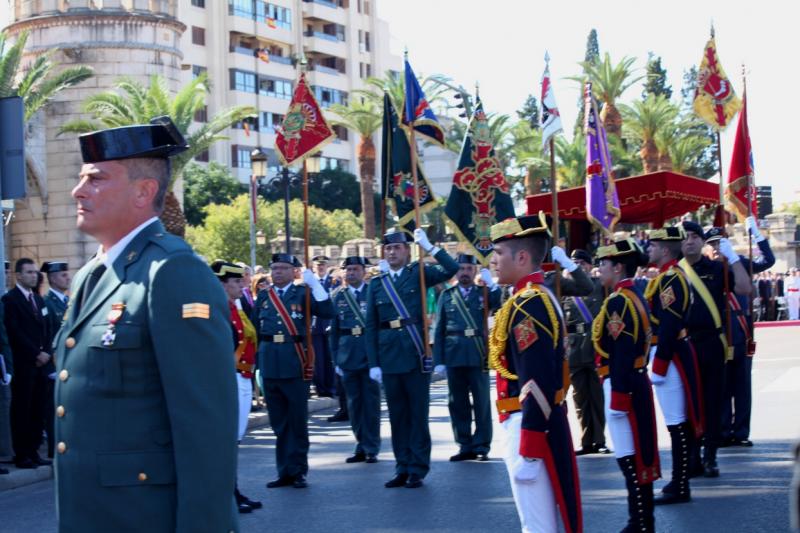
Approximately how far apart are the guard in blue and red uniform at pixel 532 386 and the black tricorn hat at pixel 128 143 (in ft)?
8.69

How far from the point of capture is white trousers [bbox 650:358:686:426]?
29.8ft

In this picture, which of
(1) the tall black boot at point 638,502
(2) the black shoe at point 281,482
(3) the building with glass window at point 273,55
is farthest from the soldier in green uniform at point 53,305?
(3) the building with glass window at point 273,55

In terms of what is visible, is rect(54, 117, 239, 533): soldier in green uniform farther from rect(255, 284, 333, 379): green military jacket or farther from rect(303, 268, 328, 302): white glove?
rect(303, 268, 328, 302): white glove

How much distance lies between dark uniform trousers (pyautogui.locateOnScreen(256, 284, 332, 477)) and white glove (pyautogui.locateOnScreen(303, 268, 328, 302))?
0.20 meters

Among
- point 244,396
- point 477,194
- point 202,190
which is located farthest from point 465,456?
point 202,190

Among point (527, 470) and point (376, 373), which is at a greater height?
point (376, 373)

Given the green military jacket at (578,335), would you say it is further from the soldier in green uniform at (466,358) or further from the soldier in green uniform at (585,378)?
the soldier in green uniform at (466,358)

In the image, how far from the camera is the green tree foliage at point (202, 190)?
6769 cm

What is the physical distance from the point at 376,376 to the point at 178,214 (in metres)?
26.1

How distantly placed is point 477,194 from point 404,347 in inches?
92.9

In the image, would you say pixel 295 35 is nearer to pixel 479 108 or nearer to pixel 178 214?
pixel 178 214

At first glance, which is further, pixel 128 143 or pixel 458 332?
pixel 458 332

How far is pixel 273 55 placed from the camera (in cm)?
8188

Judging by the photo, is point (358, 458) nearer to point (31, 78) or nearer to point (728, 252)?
point (728, 252)
